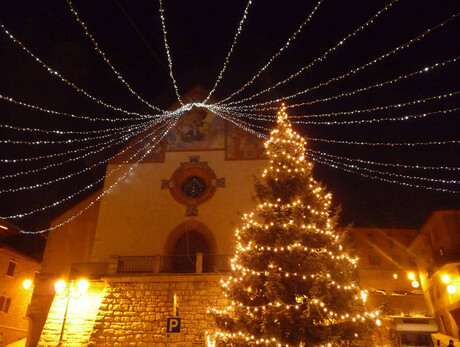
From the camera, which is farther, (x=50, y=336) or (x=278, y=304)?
(x=50, y=336)

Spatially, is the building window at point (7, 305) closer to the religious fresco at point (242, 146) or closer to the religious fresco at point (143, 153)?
the religious fresco at point (143, 153)

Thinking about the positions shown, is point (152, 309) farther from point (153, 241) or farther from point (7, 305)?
point (7, 305)

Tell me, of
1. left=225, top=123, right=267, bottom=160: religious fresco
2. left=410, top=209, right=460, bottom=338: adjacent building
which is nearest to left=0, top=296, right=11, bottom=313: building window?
left=225, top=123, right=267, bottom=160: religious fresco

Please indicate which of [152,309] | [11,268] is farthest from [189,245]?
[11,268]

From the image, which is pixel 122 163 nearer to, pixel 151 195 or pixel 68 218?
pixel 151 195

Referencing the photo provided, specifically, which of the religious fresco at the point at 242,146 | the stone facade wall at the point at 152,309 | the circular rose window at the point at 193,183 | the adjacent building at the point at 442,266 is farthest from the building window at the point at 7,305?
the adjacent building at the point at 442,266

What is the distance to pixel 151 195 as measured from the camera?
599 inches

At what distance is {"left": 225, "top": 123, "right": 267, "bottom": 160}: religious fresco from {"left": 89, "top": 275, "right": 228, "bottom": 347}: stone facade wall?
525 centimetres

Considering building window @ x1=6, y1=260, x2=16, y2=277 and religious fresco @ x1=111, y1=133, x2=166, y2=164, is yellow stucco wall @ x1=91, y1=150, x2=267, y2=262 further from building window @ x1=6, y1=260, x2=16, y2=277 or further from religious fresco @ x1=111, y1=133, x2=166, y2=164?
building window @ x1=6, y1=260, x2=16, y2=277

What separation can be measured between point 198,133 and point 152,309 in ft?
23.9

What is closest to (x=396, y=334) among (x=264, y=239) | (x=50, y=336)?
(x=264, y=239)

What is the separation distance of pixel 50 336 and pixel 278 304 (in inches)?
329

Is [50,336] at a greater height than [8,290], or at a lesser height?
lesser

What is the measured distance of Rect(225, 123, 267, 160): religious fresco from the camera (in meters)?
15.3
